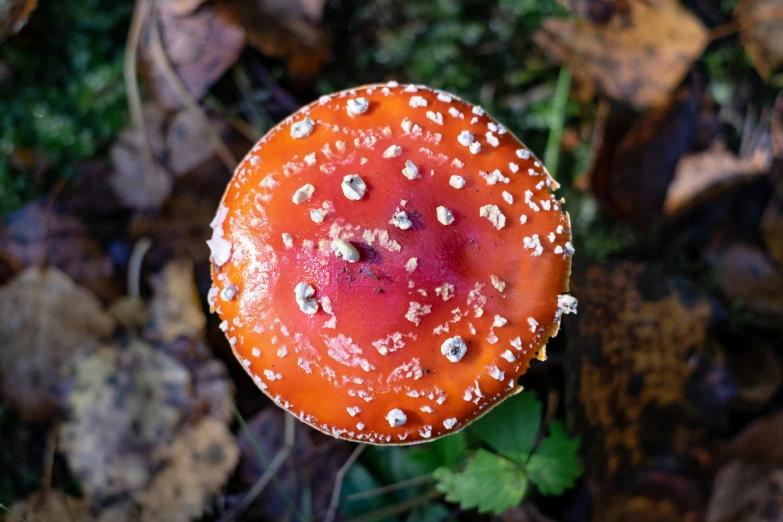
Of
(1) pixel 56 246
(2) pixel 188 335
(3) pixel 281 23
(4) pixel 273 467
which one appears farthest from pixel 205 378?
(3) pixel 281 23

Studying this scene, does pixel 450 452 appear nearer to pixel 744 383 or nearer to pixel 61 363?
pixel 744 383

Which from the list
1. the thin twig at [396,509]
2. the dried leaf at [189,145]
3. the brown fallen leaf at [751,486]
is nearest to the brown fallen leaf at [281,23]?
the dried leaf at [189,145]

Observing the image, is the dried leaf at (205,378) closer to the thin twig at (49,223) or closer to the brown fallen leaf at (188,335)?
the brown fallen leaf at (188,335)

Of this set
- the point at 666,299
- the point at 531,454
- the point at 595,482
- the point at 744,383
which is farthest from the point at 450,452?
the point at 744,383

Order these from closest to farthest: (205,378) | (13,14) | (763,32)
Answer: (13,14)
(205,378)
(763,32)

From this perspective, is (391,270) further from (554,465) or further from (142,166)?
(142,166)

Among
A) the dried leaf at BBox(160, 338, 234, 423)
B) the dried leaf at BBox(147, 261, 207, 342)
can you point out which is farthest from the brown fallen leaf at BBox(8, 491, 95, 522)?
the dried leaf at BBox(147, 261, 207, 342)
